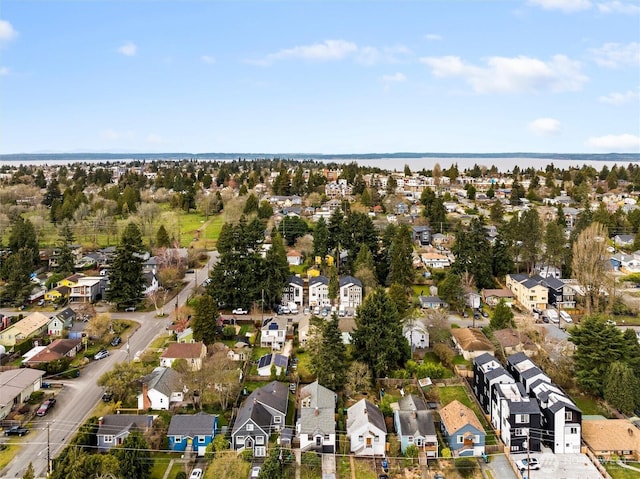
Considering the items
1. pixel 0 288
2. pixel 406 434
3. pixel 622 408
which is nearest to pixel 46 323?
pixel 0 288

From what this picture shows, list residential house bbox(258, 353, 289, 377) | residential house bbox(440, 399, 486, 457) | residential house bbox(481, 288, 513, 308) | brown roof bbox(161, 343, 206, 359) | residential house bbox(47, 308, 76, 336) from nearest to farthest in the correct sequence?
residential house bbox(440, 399, 486, 457), residential house bbox(258, 353, 289, 377), brown roof bbox(161, 343, 206, 359), residential house bbox(47, 308, 76, 336), residential house bbox(481, 288, 513, 308)

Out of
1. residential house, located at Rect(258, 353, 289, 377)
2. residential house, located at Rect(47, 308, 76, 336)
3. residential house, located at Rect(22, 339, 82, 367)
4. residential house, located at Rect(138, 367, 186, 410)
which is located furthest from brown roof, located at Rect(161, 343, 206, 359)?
residential house, located at Rect(47, 308, 76, 336)

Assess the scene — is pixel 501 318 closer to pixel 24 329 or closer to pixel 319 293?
pixel 319 293

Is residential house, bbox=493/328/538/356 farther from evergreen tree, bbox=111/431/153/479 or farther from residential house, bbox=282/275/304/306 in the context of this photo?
evergreen tree, bbox=111/431/153/479

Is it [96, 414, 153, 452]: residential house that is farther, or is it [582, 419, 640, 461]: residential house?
[582, 419, 640, 461]: residential house

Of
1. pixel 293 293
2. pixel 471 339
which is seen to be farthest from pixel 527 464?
pixel 293 293

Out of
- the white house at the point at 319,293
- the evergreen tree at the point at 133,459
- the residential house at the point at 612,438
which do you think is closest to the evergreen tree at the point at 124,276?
the white house at the point at 319,293

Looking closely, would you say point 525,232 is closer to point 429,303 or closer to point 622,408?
point 429,303
